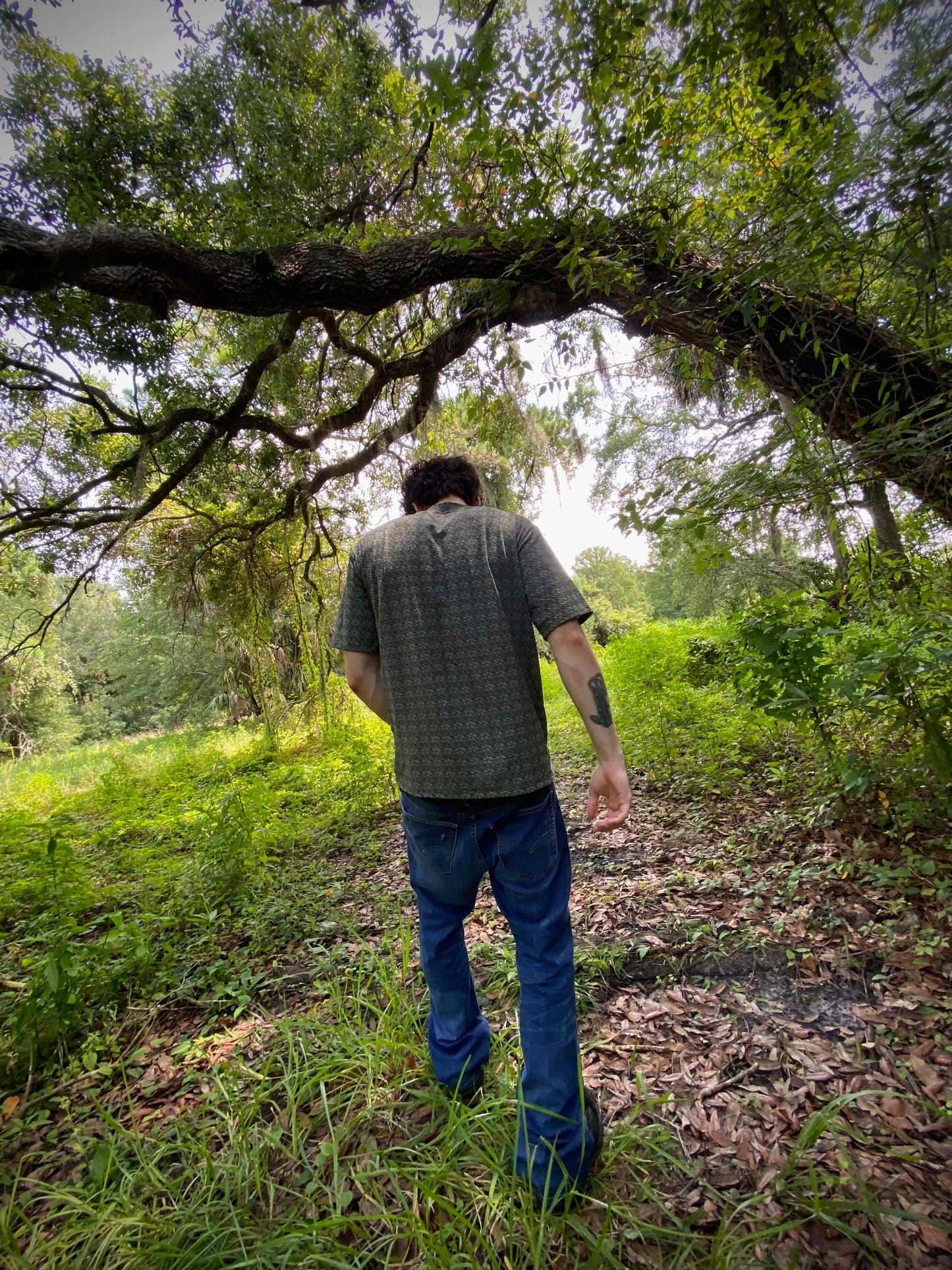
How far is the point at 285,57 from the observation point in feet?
12.3

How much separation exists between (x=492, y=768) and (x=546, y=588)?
0.52 meters

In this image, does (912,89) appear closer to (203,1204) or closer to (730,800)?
(730,800)

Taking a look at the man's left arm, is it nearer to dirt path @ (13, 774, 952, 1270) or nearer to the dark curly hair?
the dark curly hair

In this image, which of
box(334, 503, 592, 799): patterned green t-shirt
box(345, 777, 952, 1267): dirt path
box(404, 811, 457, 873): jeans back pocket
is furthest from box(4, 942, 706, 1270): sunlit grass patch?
box(334, 503, 592, 799): patterned green t-shirt

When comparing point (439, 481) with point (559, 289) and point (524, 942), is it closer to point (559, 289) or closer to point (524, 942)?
point (524, 942)

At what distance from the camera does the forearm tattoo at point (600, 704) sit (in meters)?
1.38

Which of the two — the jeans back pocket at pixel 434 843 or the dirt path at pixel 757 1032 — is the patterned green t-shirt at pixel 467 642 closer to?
the jeans back pocket at pixel 434 843

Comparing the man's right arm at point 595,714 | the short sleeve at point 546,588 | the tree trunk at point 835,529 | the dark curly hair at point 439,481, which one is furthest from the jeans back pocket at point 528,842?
the tree trunk at point 835,529

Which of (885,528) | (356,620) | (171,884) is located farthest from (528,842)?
(171,884)

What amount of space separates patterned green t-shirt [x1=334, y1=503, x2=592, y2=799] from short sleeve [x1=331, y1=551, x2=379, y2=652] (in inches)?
2.4

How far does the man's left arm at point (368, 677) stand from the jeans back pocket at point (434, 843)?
355mm

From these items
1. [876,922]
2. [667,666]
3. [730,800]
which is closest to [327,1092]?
[876,922]

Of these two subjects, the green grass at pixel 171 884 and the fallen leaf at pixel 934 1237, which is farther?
the green grass at pixel 171 884

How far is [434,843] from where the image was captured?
4.77 ft
